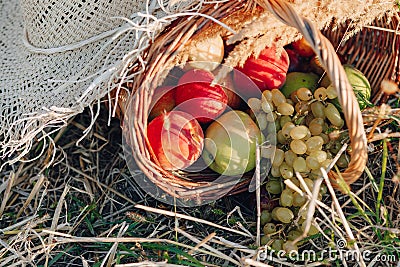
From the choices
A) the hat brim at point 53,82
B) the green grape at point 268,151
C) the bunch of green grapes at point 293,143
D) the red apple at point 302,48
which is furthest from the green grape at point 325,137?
the hat brim at point 53,82

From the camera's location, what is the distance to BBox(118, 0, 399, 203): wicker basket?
0.86m

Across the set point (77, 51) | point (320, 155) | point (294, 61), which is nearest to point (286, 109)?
point (320, 155)

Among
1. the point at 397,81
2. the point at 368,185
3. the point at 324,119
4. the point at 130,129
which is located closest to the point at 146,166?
the point at 130,129

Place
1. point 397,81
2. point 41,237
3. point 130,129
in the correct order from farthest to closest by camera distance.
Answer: point 397,81 → point 41,237 → point 130,129

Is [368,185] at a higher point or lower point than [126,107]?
lower

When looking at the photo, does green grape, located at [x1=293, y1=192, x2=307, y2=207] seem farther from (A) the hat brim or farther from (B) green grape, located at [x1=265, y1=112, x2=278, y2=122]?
(A) the hat brim

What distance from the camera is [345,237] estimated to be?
103 centimetres

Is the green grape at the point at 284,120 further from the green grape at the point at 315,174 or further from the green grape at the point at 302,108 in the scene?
the green grape at the point at 315,174

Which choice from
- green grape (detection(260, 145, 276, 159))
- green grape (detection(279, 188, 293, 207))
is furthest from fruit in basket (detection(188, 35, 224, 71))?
green grape (detection(279, 188, 293, 207))

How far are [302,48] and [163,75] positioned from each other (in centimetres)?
43

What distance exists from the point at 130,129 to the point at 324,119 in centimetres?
42

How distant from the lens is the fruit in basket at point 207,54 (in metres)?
1.11

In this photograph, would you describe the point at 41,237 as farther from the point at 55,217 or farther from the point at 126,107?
the point at 126,107
